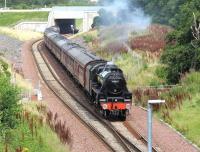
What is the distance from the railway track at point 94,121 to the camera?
25.1 m

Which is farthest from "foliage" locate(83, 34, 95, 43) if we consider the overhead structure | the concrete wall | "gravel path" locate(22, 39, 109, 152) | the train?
the train

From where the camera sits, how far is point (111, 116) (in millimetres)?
31125

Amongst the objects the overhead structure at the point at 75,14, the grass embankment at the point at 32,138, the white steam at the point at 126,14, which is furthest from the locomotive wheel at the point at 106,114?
the overhead structure at the point at 75,14

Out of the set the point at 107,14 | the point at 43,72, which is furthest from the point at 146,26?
the point at 43,72

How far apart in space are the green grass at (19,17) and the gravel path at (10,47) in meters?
28.5

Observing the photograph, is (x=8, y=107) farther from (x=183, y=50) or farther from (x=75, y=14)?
(x=75, y=14)

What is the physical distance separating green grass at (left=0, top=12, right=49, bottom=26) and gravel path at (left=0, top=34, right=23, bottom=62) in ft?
93.5

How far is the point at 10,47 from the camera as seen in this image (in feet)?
253

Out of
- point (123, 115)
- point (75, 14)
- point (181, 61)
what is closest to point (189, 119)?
point (123, 115)

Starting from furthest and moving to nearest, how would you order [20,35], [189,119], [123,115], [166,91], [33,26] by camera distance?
[33,26] < [20,35] < [166,91] < [123,115] < [189,119]

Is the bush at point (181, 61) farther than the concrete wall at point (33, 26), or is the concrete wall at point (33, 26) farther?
the concrete wall at point (33, 26)

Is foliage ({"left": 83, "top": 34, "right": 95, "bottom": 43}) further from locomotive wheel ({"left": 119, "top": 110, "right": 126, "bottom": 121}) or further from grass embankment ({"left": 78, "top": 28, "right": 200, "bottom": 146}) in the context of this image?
locomotive wheel ({"left": 119, "top": 110, "right": 126, "bottom": 121})

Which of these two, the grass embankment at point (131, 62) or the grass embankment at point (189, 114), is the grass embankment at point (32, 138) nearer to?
the grass embankment at point (189, 114)

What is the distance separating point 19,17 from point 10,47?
4978 centimetres
